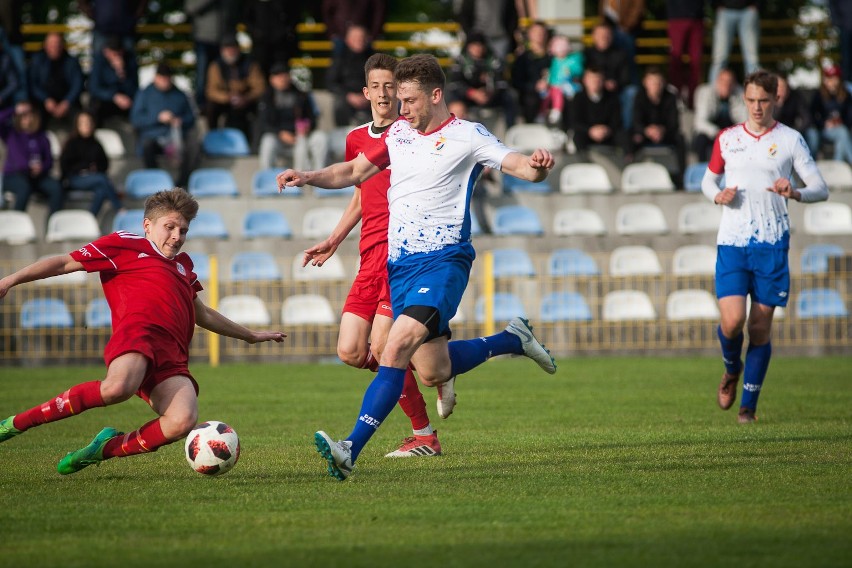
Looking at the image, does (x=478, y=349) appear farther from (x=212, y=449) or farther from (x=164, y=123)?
(x=164, y=123)

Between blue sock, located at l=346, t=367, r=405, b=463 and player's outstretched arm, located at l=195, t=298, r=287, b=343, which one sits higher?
player's outstretched arm, located at l=195, t=298, r=287, b=343

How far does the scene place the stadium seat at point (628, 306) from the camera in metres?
17.2

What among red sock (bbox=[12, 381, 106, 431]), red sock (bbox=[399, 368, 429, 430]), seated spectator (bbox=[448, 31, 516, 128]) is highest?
seated spectator (bbox=[448, 31, 516, 128])

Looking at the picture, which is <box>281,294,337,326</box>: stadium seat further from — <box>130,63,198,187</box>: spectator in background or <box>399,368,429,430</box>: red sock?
<box>399,368,429,430</box>: red sock

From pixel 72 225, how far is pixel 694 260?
28.4ft

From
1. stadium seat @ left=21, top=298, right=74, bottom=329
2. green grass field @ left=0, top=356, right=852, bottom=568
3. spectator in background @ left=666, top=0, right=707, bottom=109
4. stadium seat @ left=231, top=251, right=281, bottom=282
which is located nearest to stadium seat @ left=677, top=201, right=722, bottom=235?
spectator in background @ left=666, top=0, right=707, bottom=109

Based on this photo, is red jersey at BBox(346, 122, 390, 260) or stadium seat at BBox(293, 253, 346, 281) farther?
stadium seat at BBox(293, 253, 346, 281)

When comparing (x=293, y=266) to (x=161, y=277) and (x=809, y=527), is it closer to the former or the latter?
(x=161, y=277)

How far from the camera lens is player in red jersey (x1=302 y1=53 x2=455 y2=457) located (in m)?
8.14

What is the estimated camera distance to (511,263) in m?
17.5

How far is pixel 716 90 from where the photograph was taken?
2011 centimetres

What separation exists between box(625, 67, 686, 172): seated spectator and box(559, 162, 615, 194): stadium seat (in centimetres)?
64

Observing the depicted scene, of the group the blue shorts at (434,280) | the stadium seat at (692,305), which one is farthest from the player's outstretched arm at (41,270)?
the stadium seat at (692,305)

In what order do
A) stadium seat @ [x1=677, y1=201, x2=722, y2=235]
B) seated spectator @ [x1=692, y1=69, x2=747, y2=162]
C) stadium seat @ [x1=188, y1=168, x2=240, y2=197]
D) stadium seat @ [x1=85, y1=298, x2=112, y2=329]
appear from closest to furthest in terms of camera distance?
stadium seat @ [x1=85, y1=298, x2=112, y2=329], stadium seat @ [x1=677, y1=201, x2=722, y2=235], stadium seat @ [x1=188, y1=168, x2=240, y2=197], seated spectator @ [x1=692, y1=69, x2=747, y2=162]
